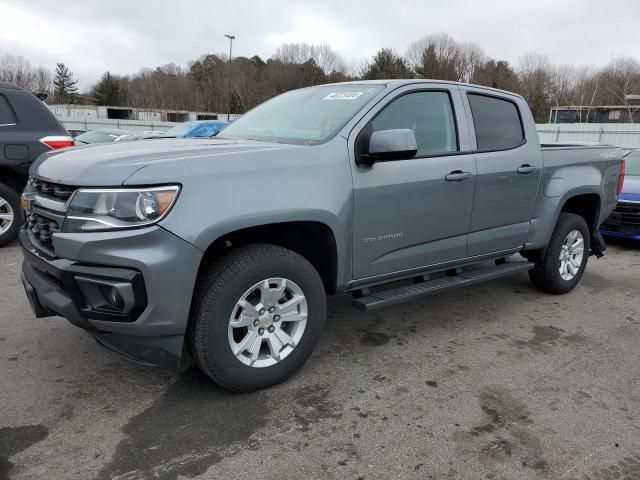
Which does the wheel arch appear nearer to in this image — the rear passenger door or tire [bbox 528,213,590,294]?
the rear passenger door

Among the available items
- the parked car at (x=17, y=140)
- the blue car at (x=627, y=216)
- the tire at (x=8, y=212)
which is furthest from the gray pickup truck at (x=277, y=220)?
the blue car at (x=627, y=216)

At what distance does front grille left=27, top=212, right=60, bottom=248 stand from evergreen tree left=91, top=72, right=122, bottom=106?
101527mm

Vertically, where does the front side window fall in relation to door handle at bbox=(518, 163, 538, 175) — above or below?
above

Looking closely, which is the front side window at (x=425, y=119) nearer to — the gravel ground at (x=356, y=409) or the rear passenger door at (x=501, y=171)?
the rear passenger door at (x=501, y=171)

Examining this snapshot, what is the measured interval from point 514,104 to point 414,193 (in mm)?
1771

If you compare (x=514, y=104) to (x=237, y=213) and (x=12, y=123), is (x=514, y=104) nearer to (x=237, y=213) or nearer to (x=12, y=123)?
(x=237, y=213)

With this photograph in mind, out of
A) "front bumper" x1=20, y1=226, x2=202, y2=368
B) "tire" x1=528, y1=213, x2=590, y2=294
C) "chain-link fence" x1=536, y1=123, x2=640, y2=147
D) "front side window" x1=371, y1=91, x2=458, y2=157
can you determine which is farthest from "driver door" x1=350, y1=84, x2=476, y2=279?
"chain-link fence" x1=536, y1=123, x2=640, y2=147

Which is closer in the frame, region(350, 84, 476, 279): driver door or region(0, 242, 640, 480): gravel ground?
region(0, 242, 640, 480): gravel ground

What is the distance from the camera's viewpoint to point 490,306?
15.7 feet

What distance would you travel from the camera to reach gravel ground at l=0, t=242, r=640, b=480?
2.41 meters

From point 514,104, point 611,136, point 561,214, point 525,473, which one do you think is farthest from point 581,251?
point 611,136

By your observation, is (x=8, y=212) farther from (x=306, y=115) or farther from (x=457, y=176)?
(x=457, y=176)

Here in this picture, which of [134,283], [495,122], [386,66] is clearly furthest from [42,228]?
[386,66]

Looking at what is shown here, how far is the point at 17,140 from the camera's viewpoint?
6.06 metres
